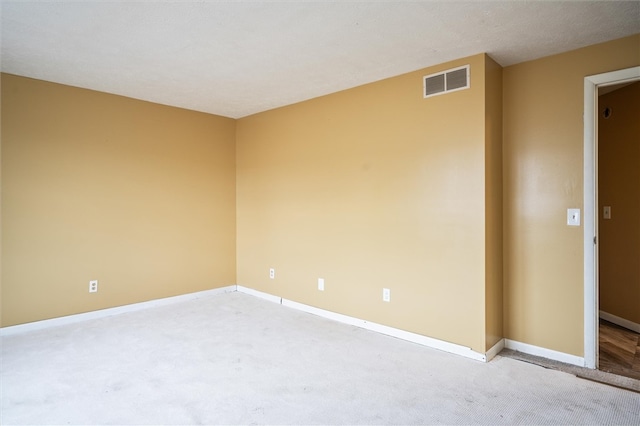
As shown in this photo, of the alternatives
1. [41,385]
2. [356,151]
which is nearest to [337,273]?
[356,151]

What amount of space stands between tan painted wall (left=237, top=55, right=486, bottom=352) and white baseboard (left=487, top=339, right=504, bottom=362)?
0.13m

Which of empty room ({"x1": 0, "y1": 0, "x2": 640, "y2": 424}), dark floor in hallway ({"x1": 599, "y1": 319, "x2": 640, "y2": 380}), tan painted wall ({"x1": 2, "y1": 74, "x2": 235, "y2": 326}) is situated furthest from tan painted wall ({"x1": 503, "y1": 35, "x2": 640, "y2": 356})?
tan painted wall ({"x1": 2, "y1": 74, "x2": 235, "y2": 326})

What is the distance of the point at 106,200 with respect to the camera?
394 cm

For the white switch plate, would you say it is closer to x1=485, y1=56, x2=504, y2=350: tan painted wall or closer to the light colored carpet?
x1=485, y1=56, x2=504, y2=350: tan painted wall

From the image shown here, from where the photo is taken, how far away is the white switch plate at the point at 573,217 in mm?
2742

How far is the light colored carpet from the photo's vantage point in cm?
210

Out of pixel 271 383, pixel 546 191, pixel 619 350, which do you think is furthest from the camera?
pixel 619 350

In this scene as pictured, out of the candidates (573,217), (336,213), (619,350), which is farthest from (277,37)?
(619,350)

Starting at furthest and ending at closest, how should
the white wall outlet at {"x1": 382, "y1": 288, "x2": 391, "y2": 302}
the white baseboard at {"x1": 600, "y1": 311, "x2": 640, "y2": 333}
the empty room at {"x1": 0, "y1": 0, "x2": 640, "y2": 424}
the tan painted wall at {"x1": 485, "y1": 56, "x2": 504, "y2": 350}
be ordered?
the white baseboard at {"x1": 600, "y1": 311, "x2": 640, "y2": 333} → the white wall outlet at {"x1": 382, "y1": 288, "x2": 391, "y2": 302} → the tan painted wall at {"x1": 485, "y1": 56, "x2": 504, "y2": 350} → the empty room at {"x1": 0, "y1": 0, "x2": 640, "y2": 424}

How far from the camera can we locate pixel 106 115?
391cm

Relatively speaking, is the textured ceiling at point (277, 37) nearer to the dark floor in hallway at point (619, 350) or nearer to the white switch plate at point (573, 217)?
the white switch plate at point (573, 217)

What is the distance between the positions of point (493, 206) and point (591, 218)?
0.66m

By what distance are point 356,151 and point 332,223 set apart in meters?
0.81

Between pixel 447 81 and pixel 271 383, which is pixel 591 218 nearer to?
pixel 447 81
